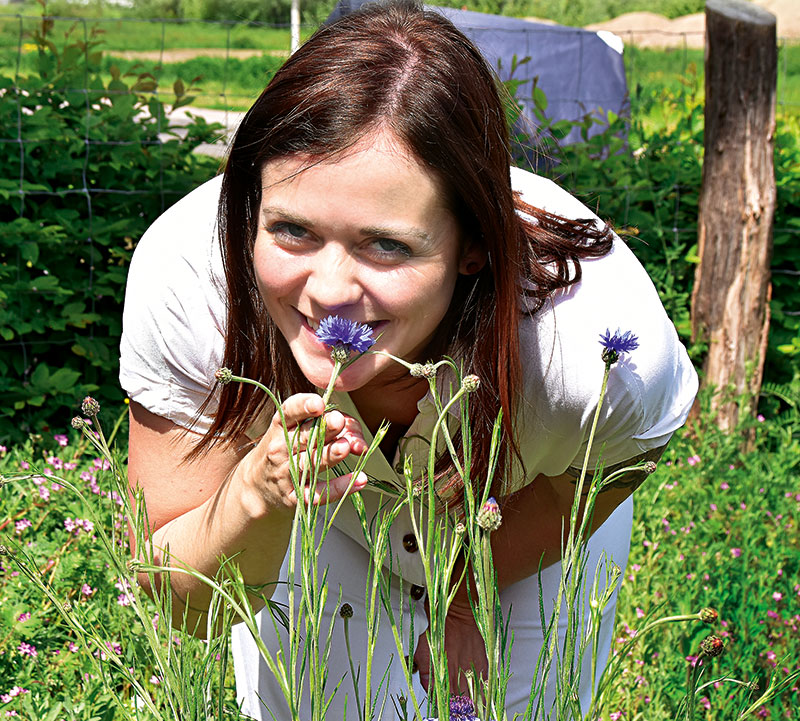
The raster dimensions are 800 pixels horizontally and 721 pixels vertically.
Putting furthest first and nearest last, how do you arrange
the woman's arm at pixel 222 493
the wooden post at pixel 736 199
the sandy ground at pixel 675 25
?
the sandy ground at pixel 675 25 → the wooden post at pixel 736 199 → the woman's arm at pixel 222 493

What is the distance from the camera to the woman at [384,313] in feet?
4.23

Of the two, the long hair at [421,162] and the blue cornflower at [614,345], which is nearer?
the blue cornflower at [614,345]

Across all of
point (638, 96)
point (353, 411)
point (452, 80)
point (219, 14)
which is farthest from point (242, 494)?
point (219, 14)

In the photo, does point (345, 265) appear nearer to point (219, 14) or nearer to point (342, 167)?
point (342, 167)

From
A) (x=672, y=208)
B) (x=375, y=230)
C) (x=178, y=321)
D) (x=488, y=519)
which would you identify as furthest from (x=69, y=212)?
(x=488, y=519)

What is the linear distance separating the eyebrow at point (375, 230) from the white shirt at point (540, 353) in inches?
11.9

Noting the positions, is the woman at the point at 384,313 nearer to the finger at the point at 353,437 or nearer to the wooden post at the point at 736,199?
the finger at the point at 353,437

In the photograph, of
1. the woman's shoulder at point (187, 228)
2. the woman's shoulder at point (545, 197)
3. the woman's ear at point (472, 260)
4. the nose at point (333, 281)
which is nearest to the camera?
the nose at point (333, 281)

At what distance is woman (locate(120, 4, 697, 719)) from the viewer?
129cm

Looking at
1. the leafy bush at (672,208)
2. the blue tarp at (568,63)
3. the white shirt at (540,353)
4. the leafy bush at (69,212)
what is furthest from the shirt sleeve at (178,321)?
the blue tarp at (568,63)

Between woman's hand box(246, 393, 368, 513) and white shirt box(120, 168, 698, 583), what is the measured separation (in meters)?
0.33

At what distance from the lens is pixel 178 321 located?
162 cm

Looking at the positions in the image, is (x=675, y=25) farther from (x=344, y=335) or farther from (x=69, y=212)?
(x=344, y=335)

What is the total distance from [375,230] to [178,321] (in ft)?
1.61
